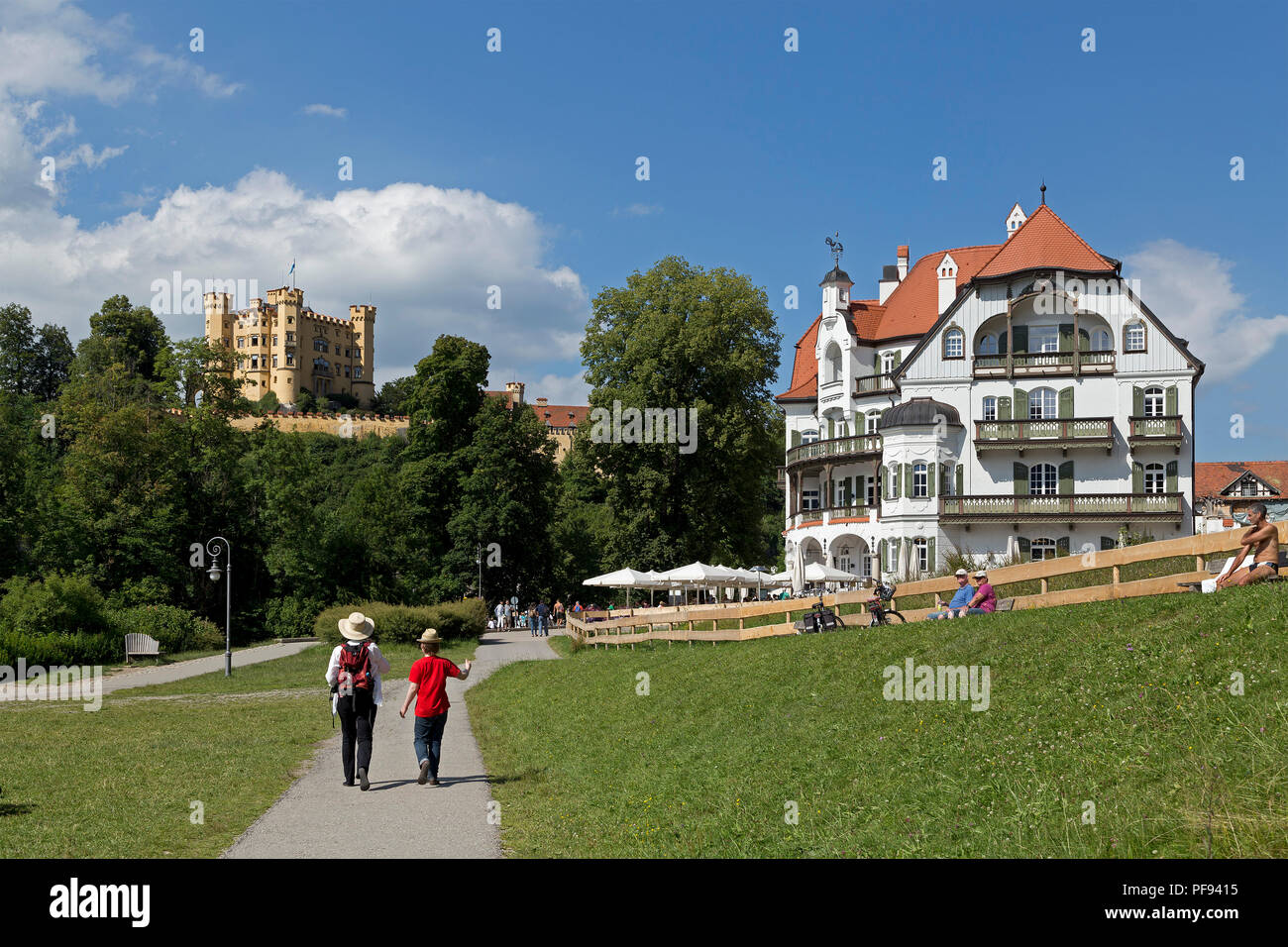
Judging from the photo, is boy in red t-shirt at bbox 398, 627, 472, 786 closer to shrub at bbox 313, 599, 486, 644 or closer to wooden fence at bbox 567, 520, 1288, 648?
wooden fence at bbox 567, 520, 1288, 648

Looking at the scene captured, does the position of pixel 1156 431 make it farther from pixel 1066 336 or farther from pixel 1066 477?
pixel 1066 336

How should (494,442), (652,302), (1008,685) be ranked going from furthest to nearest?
(494,442) → (652,302) → (1008,685)

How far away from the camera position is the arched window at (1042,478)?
51062 mm

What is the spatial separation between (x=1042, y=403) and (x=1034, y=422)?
166 cm

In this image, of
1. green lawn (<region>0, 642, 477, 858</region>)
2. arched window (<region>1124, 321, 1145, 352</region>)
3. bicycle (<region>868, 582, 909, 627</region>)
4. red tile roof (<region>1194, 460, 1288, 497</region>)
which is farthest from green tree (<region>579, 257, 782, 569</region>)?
red tile roof (<region>1194, 460, 1288, 497</region>)

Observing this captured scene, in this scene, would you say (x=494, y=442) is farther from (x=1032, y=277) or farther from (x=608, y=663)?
(x=608, y=663)

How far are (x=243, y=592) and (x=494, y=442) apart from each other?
669 inches

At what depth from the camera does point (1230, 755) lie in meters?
8.21

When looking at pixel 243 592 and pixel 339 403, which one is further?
pixel 339 403

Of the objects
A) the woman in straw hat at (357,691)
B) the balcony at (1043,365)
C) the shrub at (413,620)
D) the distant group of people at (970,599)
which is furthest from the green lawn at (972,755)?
the balcony at (1043,365)

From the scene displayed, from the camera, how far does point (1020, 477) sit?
51.2 metres

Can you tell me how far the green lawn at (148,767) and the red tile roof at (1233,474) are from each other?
94419 millimetres
